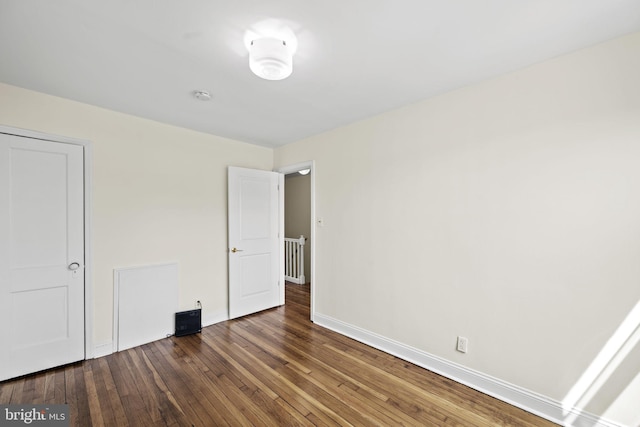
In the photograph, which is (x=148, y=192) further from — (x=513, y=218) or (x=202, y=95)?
(x=513, y=218)

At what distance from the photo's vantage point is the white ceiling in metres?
1.40

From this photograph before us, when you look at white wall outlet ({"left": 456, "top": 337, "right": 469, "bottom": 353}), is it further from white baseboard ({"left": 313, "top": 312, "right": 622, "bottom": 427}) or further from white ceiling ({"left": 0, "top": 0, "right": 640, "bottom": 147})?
white ceiling ({"left": 0, "top": 0, "right": 640, "bottom": 147})

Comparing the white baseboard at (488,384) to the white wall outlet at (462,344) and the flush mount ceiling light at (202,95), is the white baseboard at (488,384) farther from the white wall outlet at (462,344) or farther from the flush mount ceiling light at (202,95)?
the flush mount ceiling light at (202,95)

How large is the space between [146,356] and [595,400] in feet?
11.9

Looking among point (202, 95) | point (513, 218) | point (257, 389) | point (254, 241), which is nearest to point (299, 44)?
point (202, 95)

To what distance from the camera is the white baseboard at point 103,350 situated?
2.62 m

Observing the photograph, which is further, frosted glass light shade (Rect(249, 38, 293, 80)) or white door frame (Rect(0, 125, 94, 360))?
white door frame (Rect(0, 125, 94, 360))

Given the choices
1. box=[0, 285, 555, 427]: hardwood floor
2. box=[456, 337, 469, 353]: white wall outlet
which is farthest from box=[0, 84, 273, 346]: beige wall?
box=[456, 337, 469, 353]: white wall outlet

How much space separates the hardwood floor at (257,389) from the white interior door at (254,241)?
2.98 feet

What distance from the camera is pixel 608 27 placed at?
5.09 ft

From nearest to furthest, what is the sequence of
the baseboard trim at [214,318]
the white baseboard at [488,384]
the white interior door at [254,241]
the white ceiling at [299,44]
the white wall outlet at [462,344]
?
1. the white ceiling at [299,44]
2. the white baseboard at [488,384]
3. the white wall outlet at [462,344]
4. the baseboard trim at [214,318]
5. the white interior door at [254,241]

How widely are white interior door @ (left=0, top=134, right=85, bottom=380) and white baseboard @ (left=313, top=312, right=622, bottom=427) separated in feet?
9.47

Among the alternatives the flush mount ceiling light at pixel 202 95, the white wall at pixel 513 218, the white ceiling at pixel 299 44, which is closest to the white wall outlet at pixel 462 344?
the white wall at pixel 513 218

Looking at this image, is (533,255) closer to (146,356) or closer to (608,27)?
(608,27)
